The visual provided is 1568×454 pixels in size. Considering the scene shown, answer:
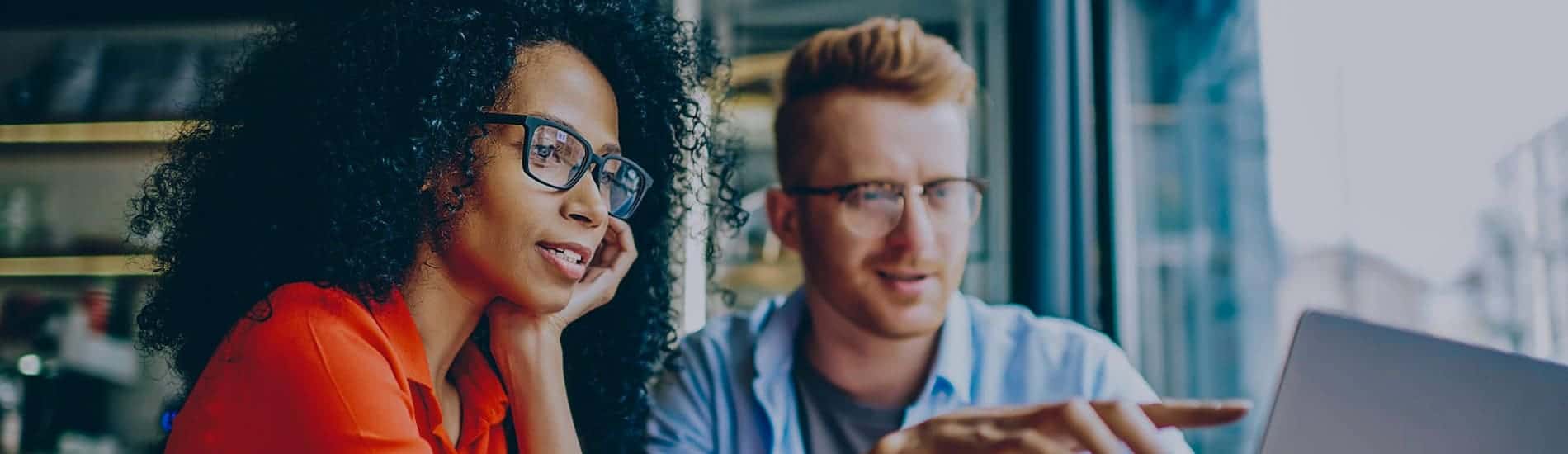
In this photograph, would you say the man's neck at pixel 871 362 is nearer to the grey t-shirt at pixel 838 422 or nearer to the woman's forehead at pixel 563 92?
the grey t-shirt at pixel 838 422

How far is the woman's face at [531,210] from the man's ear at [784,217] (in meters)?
0.48

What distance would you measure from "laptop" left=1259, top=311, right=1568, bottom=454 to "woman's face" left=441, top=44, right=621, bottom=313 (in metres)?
0.58

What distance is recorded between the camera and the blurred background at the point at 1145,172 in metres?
1.50

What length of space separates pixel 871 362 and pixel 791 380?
0.11 m

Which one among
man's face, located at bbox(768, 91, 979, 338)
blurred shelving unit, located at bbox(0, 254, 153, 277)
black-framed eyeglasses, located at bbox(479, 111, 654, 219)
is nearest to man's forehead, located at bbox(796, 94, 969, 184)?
man's face, located at bbox(768, 91, 979, 338)

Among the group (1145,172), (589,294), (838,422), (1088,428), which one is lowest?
(838,422)

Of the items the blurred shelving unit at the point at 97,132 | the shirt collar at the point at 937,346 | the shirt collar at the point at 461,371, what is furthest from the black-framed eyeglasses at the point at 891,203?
the blurred shelving unit at the point at 97,132

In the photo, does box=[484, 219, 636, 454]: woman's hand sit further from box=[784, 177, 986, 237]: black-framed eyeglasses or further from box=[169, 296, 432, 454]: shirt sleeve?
box=[784, 177, 986, 237]: black-framed eyeglasses

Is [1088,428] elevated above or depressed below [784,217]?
below

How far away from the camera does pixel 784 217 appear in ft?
4.49

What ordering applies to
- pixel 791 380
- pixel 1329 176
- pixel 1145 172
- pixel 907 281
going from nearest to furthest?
pixel 907 281
pixel 791 380
pixel 1329 176
pixel 1145 172

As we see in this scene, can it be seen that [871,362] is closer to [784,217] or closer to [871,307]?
[871,307]

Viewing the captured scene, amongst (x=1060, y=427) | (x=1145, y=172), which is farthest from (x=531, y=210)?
(x=1145, y=172)

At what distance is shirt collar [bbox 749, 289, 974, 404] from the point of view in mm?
1295
